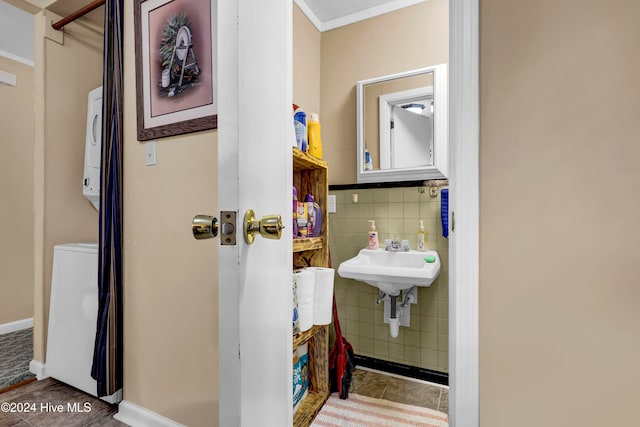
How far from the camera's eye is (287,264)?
0.86 meters

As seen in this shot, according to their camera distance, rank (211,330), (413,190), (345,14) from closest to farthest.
→ (211,330), (413,190), (345,14)

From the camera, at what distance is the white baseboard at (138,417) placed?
1.20 meters

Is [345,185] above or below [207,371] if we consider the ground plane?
above

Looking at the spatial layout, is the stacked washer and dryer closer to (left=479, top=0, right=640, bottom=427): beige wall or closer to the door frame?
the door frame

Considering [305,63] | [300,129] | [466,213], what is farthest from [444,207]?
[305,63]

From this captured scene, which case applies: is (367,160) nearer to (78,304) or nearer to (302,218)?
(302,218)

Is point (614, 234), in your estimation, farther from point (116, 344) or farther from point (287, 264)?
point (116, 344)

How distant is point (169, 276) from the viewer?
3.90 feet

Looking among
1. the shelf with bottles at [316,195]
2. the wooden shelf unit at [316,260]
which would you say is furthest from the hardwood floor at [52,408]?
the shelf with bottles at [316,195]

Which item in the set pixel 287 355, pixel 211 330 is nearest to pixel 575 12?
pixel 287 355

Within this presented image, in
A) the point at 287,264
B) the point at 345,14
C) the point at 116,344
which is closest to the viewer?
the point at 287,264

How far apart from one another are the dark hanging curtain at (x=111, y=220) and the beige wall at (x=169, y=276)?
36 millimetres

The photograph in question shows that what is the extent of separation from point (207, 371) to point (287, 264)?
615 mm

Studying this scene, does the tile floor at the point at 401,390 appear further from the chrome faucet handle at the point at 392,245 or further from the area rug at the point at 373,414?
the chrome faucet handle at the point at 392,245
